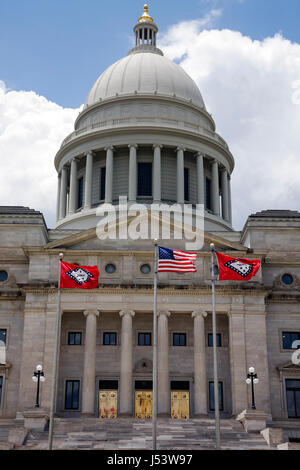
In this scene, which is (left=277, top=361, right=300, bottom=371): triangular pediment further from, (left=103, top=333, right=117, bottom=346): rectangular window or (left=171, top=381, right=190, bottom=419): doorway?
(left=103, top=333, right=117, bottom=346): rectangular window

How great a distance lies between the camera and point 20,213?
54.9 m

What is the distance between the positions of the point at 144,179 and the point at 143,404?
2440 centimetres

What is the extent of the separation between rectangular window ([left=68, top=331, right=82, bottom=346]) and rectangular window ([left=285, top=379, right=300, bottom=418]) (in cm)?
1511

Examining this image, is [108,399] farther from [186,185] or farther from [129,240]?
[186,185]

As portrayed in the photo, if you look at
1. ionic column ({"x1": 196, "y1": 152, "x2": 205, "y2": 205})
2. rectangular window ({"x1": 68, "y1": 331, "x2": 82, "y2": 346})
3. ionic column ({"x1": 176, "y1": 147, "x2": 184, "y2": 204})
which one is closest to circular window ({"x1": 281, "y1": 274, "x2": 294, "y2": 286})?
ionic column ({"x1": 176, "y1": 147, "x2": 184, "y2": 204})

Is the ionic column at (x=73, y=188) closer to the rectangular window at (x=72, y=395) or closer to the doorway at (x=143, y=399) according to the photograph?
the rectangular window at (x=72, y=395)

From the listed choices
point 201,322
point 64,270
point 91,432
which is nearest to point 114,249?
point 201,322

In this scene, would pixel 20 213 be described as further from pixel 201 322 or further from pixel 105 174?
pixel 201 322

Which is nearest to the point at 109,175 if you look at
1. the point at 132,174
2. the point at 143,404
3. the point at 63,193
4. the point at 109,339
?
the point at 132,174

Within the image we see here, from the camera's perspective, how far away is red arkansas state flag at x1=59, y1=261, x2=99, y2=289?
3888cm

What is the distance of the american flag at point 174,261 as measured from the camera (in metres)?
36.4

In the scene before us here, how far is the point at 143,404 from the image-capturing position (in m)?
48.1

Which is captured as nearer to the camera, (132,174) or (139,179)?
(132,174)
